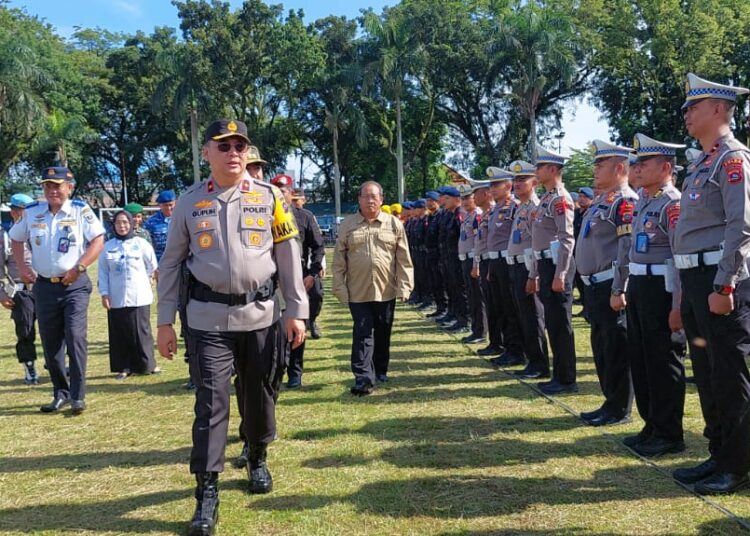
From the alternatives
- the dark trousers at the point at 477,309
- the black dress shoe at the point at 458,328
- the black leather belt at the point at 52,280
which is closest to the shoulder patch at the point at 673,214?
the black leather belt at the point at 52,280

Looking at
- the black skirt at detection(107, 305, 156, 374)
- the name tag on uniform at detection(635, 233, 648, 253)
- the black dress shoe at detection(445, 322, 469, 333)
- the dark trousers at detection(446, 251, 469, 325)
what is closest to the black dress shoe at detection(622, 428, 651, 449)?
the name tag on uniform at detection(635, 233, 648, 253)

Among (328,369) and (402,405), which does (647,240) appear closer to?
(402,405)

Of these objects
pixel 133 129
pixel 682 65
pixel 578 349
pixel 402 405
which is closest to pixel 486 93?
pixel 682 65

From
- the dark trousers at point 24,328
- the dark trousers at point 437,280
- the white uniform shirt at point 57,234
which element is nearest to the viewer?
the white uniform shirt at point 57,234

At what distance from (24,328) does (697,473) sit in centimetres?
708

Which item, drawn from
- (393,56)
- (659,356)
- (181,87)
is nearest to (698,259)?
(659,356)

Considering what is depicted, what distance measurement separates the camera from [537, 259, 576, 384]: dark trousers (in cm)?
640

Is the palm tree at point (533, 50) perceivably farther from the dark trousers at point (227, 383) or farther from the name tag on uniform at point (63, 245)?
the dark trousers at point (227, 383)

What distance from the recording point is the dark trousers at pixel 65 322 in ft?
20.1

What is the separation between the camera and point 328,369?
8.14m

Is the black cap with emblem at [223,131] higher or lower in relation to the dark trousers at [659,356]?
higher

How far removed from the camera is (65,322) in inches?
243

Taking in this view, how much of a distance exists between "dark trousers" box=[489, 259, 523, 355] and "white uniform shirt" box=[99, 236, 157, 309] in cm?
422

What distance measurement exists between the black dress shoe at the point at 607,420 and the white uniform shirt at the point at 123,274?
540cm
